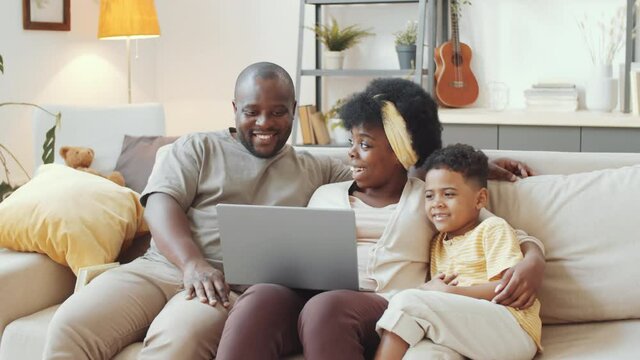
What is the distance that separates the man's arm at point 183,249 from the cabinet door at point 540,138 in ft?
7.12

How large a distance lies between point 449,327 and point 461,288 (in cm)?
15

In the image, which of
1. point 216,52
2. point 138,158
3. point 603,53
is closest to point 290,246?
point 138,158

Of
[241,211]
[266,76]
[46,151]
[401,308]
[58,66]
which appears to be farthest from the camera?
[58,66]

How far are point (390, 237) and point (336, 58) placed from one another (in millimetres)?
2563

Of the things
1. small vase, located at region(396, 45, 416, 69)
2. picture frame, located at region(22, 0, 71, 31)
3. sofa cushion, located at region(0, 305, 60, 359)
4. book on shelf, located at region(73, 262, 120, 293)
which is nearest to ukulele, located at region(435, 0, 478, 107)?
small vase, located at region(396, 45, 416, 69)

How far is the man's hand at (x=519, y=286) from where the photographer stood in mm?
2045

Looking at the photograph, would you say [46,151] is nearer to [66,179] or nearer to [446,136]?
[66,179]

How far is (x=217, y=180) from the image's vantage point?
2.46m

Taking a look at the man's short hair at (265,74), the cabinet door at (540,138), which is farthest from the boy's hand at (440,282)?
the cabinet door at (540,138)

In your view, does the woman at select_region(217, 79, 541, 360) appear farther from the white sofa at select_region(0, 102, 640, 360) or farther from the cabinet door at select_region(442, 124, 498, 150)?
the cabinet door at select_region(442, 124, 498, 150)

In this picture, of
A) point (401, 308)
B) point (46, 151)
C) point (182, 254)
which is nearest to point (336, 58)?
point (46, 151)

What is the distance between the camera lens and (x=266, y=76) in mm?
2467

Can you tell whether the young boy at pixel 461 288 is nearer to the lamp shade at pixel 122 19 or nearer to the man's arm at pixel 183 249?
the man's arm at pixel 183 249

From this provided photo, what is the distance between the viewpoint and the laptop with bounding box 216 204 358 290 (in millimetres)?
2068
